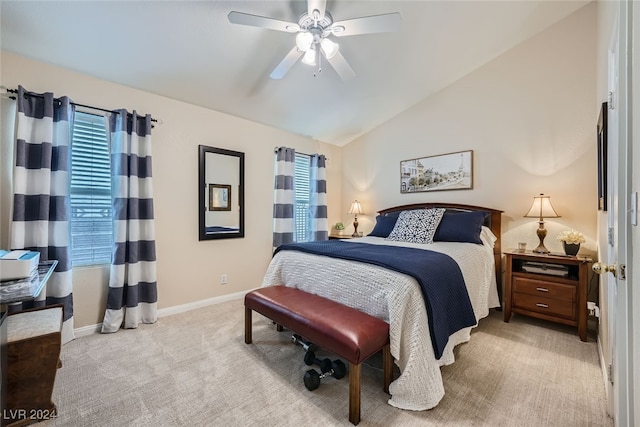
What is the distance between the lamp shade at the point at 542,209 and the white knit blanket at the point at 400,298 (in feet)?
2.85

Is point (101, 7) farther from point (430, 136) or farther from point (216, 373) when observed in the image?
point (430, 136)

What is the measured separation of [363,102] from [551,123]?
2117 mm

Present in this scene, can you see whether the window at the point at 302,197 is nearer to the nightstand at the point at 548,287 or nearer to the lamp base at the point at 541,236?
the nightstand at the point at 548,287

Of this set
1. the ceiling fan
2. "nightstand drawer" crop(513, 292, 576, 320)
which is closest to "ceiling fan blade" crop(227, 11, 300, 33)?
the ceiling fan

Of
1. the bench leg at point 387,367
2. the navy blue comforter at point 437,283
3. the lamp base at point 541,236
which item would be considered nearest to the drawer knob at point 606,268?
the navy blue comforter at point 437,283

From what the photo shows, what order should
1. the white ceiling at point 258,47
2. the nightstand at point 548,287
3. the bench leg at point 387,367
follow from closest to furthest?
the bench leg at point 387,367
the white ceiling at point 258,47
the nightstand at point 548,287

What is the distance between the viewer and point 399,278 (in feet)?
5.82

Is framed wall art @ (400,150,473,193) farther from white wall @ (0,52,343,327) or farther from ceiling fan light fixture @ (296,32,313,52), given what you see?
ceiling fan light fixture @ (296,32,313,52)

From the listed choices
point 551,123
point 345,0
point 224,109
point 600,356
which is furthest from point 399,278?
point 224,109

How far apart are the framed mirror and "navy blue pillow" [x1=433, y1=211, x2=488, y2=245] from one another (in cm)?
249

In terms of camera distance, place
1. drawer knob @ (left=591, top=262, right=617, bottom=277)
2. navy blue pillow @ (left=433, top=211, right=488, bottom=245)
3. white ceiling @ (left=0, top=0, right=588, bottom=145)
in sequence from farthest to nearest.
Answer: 1. navy blue pillow @ (left=433, top=211, right=488, bottom=245)
2. white ceiling @ (left=0, top=0, right=588, bottom=145)
3. drawer knob @ (left=591, top=262, right=617, bottom=277)

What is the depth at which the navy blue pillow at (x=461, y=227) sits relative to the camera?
9.71 feet

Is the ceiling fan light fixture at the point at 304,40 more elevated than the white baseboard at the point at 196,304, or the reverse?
the ceiling fan light fixture at the point at 304,40

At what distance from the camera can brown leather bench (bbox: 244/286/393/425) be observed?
151cm
